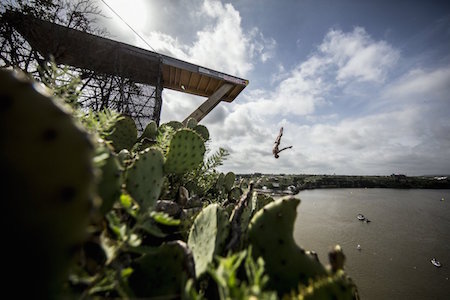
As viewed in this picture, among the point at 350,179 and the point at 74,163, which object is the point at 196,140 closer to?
the point at 74,163

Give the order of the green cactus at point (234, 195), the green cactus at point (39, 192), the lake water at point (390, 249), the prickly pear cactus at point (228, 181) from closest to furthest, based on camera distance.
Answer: the green cactus at point (39, 192) → the green cactus at point (234, 195) → the prickly pear cactus at point (228, 181) → the lake water at point (390, 249)

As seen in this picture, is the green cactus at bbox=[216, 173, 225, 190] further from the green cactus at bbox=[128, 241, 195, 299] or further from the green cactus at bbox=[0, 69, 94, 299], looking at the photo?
the green cactus at bbox=[0, 69, 94, 299]

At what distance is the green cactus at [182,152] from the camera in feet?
3.64

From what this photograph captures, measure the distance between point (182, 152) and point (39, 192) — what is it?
0.94 meters

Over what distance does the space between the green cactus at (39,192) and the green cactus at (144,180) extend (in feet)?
1.17

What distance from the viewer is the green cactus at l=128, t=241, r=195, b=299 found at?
0.50 meters

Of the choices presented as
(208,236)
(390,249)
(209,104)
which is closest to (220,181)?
(208,236)

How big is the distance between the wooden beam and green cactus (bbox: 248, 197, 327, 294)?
11.3 ft

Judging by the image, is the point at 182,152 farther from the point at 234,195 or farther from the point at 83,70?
the point at 83,70

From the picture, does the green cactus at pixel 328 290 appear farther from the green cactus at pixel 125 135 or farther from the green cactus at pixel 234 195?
the green cactus at pixel 234 195

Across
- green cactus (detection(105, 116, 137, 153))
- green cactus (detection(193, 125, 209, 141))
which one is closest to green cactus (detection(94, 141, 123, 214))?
green cactus (detection(105, 116, 137, 153))

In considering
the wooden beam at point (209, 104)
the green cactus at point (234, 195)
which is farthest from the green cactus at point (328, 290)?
the wooden beam at point (209, 104)

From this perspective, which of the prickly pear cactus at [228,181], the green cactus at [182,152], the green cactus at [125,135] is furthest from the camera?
the prickly pear cactus at [228,181]

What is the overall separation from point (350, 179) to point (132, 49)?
55918 mm
